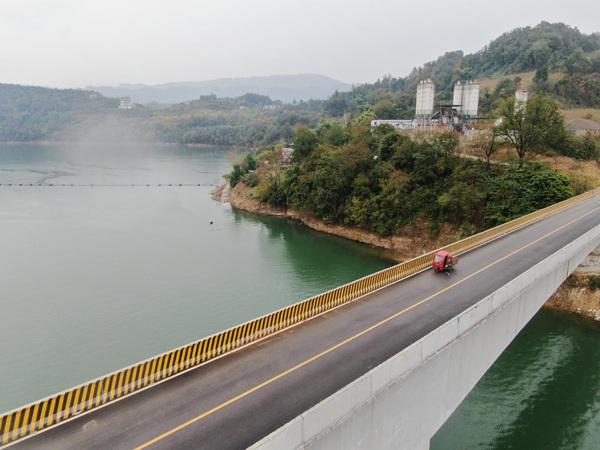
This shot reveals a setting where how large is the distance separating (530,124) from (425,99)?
20703 mm

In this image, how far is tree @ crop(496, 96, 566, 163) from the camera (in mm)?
33594

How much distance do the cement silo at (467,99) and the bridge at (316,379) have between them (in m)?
40.9

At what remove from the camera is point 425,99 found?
174 feet

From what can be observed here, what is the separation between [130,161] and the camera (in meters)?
110

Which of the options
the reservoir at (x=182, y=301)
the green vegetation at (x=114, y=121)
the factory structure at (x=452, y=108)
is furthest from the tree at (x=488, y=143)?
the green vegetation at (x=114, y=121)

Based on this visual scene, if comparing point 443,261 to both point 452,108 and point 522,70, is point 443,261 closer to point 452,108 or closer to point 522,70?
point 452,108

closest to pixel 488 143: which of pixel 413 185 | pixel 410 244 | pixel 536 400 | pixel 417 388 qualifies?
pixel 413 185

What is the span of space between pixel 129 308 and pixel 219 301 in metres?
5.27

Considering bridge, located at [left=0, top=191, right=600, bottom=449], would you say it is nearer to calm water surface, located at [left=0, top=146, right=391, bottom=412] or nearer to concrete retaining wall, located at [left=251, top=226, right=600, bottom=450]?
concrete retaining wall, located at [left=251, top=226, right=600, bottom=450]

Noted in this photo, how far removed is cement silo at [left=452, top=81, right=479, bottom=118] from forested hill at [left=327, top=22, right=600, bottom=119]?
15.8 metres

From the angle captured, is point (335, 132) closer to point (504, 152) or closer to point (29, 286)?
point (504, 152)

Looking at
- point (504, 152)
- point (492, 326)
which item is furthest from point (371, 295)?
point (504, 152)

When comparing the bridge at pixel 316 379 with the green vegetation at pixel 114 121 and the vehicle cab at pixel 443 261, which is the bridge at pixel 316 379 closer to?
the vehicle cab at pixel 443 261

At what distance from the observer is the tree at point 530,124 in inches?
1323
